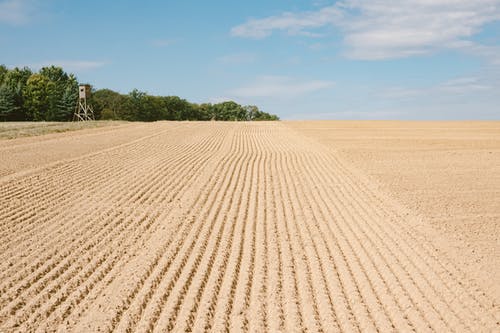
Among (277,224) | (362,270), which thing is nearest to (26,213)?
(277,224)

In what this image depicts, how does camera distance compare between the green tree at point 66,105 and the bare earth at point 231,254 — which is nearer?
the bare earth at point 231,254

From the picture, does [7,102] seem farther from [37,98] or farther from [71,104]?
[71,104]

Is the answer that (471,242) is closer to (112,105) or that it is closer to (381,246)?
(381,246)

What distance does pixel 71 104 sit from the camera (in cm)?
6988

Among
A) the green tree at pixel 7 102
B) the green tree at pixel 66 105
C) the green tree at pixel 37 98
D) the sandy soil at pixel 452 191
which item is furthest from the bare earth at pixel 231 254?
the green tree at pixel 37 98

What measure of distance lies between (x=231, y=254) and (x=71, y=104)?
67.6 m

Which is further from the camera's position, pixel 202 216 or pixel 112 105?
pixel 112 105

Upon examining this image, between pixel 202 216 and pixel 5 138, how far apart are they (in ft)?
67.9

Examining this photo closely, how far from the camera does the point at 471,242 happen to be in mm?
8633

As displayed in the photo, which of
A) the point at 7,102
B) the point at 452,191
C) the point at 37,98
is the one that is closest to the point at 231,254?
the point at 452,191

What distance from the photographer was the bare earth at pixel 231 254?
18.3 ft

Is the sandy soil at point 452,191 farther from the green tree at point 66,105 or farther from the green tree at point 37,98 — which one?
the green tree at point 37,98

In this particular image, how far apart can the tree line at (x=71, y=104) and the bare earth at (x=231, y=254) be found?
58.3m

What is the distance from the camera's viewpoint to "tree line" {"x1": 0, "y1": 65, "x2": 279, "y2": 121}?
68.5m
